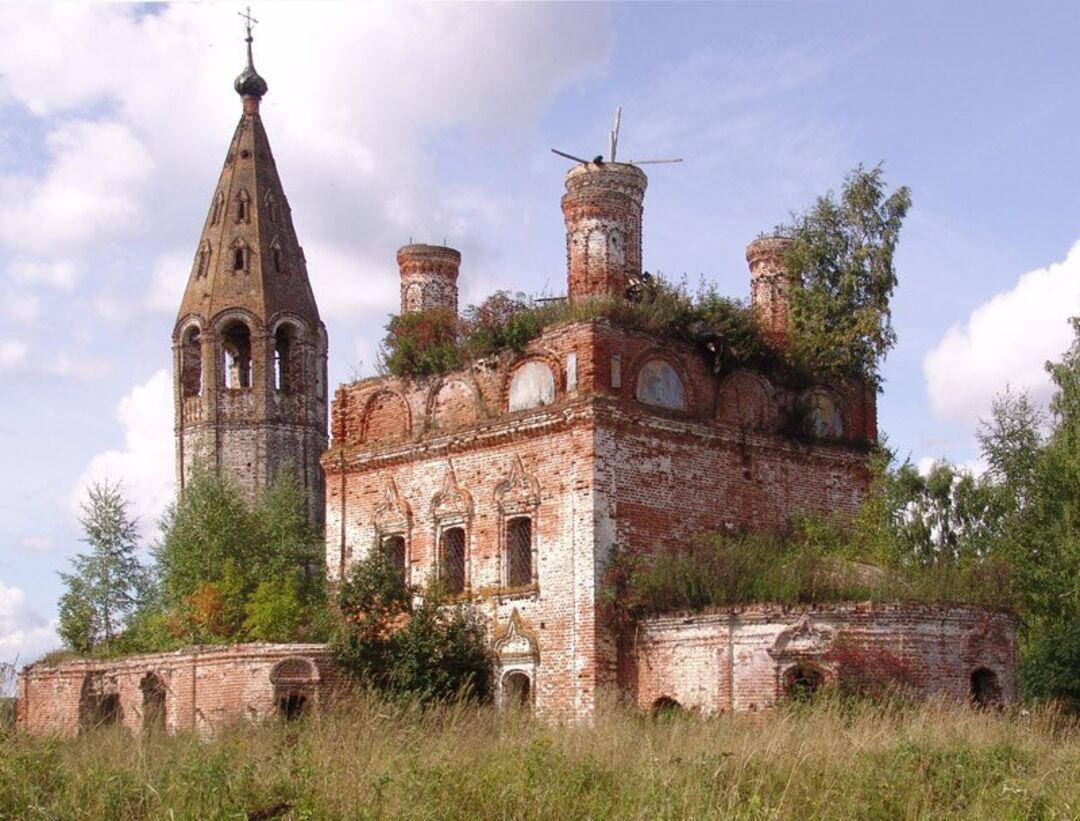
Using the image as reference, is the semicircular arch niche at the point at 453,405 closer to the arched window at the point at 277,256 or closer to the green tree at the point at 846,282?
the green tree at the point at 846,282

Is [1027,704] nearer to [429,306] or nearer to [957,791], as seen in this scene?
[957,791]

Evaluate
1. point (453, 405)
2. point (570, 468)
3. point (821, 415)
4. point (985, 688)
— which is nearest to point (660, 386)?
point (570, 468)

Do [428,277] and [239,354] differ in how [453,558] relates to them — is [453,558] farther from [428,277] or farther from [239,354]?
[239,354]

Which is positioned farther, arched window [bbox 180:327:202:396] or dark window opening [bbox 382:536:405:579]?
arched window [bbox 180:327:202:396]

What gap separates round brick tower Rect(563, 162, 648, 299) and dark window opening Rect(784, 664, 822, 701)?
6.60 m

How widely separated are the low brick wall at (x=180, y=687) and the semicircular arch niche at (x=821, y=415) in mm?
8191

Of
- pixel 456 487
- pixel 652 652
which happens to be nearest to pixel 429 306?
pixel 456 487

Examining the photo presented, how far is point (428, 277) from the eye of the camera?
2619 centimetres

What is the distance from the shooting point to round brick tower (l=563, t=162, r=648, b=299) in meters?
22.0

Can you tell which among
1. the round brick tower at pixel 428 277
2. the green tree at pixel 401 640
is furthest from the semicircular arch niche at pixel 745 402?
the round brick tower at pixel 428 277

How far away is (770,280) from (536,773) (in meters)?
15.5

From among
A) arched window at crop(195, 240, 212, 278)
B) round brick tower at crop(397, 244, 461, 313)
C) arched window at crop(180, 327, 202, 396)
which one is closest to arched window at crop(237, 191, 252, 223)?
arched window at crop(195, 240, 212, 278)

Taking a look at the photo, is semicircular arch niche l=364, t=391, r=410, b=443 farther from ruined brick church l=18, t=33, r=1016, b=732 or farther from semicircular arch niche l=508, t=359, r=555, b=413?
semicircular arch niche l=508, t=359, r=555, b=413

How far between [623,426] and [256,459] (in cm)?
1760
